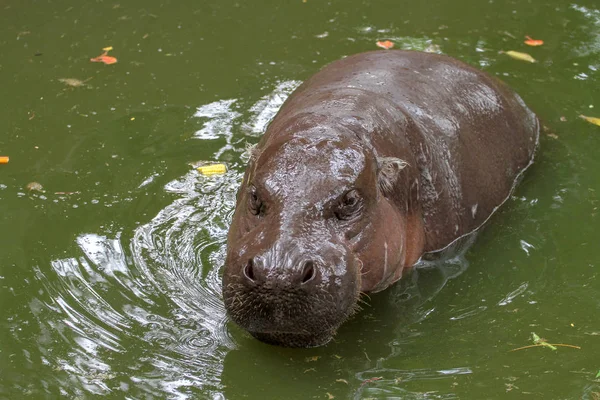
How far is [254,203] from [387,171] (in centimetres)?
93

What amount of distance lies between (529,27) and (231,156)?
172 inches

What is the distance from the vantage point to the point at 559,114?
816 centimetres

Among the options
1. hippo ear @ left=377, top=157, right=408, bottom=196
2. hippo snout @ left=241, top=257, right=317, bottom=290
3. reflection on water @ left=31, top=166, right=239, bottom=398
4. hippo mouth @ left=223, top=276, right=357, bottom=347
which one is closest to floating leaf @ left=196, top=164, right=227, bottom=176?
reflection on water @ left=31, top=166, right=239, bottom=398

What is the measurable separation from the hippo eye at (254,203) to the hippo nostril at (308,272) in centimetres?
63

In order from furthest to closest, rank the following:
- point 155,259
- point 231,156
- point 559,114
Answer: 1. point 559,114
2. point 231,156
3. point 155,259

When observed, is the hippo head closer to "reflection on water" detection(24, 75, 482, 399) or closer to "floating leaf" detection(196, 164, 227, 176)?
"reflection on water" detection(24, 75, 482, 399)

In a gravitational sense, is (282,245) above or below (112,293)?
above

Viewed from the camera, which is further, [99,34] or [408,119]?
[99,34]

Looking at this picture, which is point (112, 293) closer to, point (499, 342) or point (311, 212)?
point (311, 212)

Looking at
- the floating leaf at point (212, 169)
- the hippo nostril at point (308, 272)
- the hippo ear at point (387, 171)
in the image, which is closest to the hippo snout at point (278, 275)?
the hippo nostril at point (308, 272)

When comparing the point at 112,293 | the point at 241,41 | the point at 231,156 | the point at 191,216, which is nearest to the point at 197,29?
the point at 241,41

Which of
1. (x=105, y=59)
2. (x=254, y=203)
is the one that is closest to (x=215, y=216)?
(x=254, y=203)

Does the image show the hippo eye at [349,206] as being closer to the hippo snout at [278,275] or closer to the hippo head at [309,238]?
the hippo head at [309,238]

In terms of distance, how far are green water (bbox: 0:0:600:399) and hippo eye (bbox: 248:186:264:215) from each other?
745mm
